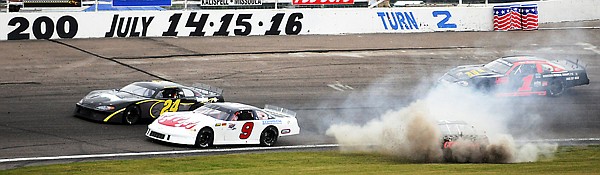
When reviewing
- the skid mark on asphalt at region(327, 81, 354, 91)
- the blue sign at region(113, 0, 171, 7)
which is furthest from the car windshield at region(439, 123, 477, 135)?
the blue sign at region(113, 0, 171, 7)

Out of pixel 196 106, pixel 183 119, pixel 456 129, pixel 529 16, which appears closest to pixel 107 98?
pixel 196 106

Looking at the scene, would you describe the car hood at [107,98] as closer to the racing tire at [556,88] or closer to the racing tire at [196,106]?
the racing tire at [196,106]

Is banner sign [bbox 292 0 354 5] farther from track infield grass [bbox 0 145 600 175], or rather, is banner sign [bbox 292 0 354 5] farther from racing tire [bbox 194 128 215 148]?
track infield grass [bbox 0 145 600 175]

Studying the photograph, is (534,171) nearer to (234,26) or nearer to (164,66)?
(164,66)

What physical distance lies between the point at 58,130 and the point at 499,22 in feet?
69.7

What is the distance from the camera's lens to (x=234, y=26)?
121 ft

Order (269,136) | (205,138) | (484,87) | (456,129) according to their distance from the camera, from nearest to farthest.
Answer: (456,129) → (205,138) → (269,136) → (484,87)

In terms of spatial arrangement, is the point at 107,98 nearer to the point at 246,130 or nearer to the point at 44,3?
the point at 246,130

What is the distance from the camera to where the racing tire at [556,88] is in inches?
1139

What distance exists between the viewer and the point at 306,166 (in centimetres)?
1894

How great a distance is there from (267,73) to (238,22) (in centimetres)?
669

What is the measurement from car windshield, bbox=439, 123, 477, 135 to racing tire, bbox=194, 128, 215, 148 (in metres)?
4.80

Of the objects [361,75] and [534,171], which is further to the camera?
[361,75]

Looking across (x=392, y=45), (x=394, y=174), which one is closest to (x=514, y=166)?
(x=394, y=174)
